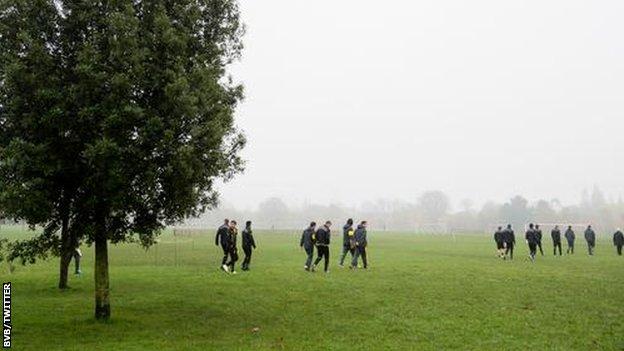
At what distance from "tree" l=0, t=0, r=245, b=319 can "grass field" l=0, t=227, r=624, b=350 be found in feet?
7.57

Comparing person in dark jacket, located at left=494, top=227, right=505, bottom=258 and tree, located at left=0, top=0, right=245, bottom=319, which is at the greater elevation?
tree, located at left=0, top=0, right=245, bottom=319

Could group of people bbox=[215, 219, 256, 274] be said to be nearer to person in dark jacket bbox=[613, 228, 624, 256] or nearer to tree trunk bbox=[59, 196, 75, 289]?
tree trunk bbox=[59, 196, 75, 289]

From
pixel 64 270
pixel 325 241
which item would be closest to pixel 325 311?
pixel 64 270

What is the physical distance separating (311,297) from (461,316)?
6.01 m

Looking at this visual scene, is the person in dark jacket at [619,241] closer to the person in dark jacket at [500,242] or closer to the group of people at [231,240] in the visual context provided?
the person in dark jacket at [500,242]

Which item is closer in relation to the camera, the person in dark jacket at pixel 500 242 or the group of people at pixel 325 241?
the group of people at pixel 325 241

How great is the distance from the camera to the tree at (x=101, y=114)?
1485 cm

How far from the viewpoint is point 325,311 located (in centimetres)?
1861

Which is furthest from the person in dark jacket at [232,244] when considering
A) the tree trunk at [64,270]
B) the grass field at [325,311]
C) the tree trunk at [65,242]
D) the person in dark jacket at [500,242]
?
the person in dark jacket at [500,242]

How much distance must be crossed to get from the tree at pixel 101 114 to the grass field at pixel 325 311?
90.8 inches

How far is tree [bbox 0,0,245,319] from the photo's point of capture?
14852mm

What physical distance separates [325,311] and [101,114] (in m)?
9.24

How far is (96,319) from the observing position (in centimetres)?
1647

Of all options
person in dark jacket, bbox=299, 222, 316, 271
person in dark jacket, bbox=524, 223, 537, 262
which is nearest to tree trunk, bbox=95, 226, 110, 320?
person in dark jacket, bbox=299, 222, 316, 271
